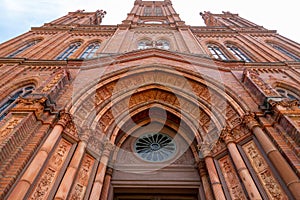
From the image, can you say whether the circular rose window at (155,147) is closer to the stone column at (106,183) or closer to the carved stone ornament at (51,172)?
the stone column at (106,183)

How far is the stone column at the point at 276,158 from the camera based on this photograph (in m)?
4.55

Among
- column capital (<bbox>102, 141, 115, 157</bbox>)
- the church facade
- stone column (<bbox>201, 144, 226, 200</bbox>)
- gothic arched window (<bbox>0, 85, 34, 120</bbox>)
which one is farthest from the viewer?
gothic arched window (<bbox>0, 85, 34, 120</bbox>)

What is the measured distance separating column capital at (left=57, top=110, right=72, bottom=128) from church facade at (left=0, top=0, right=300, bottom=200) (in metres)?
0.06

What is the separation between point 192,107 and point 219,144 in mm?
2291

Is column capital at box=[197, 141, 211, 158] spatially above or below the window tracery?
below

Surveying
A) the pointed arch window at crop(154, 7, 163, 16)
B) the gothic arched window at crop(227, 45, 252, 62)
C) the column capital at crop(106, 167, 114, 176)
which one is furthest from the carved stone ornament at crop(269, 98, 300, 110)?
the pointed arch window at crop(154, 7, 163, 16)

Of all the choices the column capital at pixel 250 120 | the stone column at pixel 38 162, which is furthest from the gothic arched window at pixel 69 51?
the column capital at pixel 250 120

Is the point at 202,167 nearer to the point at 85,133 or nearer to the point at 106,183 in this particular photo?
the point at 106,183

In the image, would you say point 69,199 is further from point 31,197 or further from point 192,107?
point 192,107

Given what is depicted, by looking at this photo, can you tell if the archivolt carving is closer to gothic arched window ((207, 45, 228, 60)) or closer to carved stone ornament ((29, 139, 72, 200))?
carved stone ornament ((29, 139, 72, 200))

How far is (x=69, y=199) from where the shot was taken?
16.8 feet

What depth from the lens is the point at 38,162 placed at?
16.0 feet

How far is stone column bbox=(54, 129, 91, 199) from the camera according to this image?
4.95 metres

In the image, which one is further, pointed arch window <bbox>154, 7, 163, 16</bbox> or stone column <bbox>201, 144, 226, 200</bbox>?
pointed arch window <bbox>154, 7, 163, 16</bbox>
